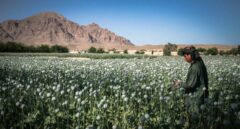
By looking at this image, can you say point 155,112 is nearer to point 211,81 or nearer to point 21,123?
point 21,123

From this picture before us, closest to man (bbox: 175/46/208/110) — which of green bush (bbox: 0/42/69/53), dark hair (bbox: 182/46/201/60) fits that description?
dark hair (bbox: 182/46/201/60)

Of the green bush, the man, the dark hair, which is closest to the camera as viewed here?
the dark hair

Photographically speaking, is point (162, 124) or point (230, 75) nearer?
point (162, 124)

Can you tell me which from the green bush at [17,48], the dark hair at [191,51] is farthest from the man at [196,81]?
the green bush at [17,48]

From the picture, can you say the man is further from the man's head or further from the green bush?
the green bush

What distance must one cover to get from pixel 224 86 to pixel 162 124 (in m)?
5.47

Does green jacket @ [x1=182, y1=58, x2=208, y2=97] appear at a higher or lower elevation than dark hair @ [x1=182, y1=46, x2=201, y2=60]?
lower

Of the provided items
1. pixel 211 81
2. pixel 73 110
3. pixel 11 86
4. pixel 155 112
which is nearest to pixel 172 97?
pixel 155 112

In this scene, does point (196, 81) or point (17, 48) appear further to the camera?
point (17, 48)

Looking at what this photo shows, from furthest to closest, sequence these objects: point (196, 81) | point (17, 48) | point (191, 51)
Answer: point (17, 48) < point (196, 81) < point (191, 51)

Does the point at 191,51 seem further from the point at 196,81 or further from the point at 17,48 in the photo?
the point at 17,48

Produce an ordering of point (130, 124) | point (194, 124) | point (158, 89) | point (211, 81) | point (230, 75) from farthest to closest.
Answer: point (230, 75), point (211, 81), point (158, 89), point (130, 124), point (194, 124)

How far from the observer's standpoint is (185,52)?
6633 mm

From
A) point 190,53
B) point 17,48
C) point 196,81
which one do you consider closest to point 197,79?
point 196,81
